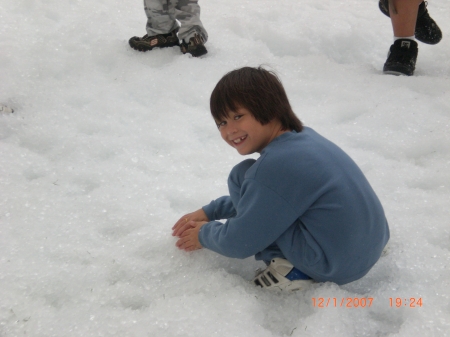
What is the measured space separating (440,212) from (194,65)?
1.44 meters

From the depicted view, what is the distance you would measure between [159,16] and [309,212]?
1790 millimetres

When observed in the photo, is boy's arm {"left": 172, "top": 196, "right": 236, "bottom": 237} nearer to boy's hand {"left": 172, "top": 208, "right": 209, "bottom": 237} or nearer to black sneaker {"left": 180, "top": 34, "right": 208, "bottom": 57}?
boy's hand {"left": 172, "top": 208, "right": 209, "bottom": 237}

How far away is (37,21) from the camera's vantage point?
8.13 feet

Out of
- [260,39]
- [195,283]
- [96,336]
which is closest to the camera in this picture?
[96,336]

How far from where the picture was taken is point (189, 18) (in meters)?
2.47

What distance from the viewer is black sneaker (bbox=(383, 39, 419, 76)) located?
234cm

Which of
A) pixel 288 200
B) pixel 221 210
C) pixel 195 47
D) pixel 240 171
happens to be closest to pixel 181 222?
pixel 221 210

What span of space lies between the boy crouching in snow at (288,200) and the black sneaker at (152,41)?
1457 millimetres

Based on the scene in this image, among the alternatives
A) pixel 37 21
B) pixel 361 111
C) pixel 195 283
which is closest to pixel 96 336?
pixel 195 283

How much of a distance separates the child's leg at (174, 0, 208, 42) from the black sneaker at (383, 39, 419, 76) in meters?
1.03

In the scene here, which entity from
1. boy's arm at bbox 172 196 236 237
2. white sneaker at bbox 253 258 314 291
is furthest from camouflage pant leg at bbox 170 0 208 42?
white sneaker at bbox 253 258 314 291

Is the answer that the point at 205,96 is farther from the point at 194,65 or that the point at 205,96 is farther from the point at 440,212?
the point at 440,212
